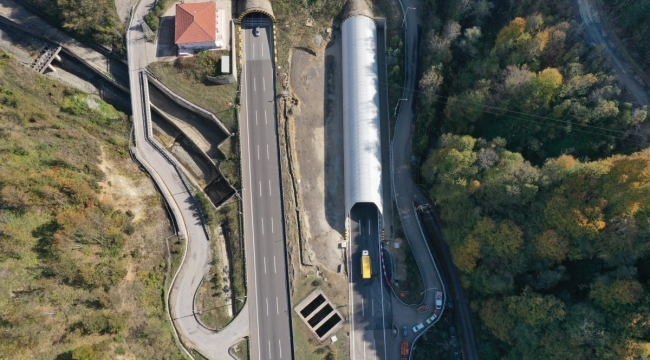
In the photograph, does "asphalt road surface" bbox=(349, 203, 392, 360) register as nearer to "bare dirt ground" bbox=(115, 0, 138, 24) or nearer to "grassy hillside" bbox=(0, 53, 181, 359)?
"grassy hillside" bbox=(0, 53, 181, 359)

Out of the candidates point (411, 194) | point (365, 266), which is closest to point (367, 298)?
point (365, 266)

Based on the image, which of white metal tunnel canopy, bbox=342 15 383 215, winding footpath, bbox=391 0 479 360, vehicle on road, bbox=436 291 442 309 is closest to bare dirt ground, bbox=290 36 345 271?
white metal tunnel canopy, bbox=342 15 383 215

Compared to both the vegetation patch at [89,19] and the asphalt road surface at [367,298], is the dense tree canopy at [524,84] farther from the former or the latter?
the vegetation patch at [89,19]

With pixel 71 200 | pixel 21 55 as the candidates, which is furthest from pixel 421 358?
pixel 21 55

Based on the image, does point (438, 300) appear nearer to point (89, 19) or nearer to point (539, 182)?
point (539, 182)

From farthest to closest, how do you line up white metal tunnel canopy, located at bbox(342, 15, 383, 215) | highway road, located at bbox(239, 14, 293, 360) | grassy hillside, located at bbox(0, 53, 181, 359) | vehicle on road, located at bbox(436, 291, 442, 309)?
white metal tunnel canopy, located at bbox(342, 15, 383, 215)
vehicle on road, located at bbox(436, 291, 442, 309)
highway road, located at bbox(239, 14, 293, 360)
grassy hillside, located at bbox(0, 53, 181, 359)

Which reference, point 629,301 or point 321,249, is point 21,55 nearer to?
point 321,249
